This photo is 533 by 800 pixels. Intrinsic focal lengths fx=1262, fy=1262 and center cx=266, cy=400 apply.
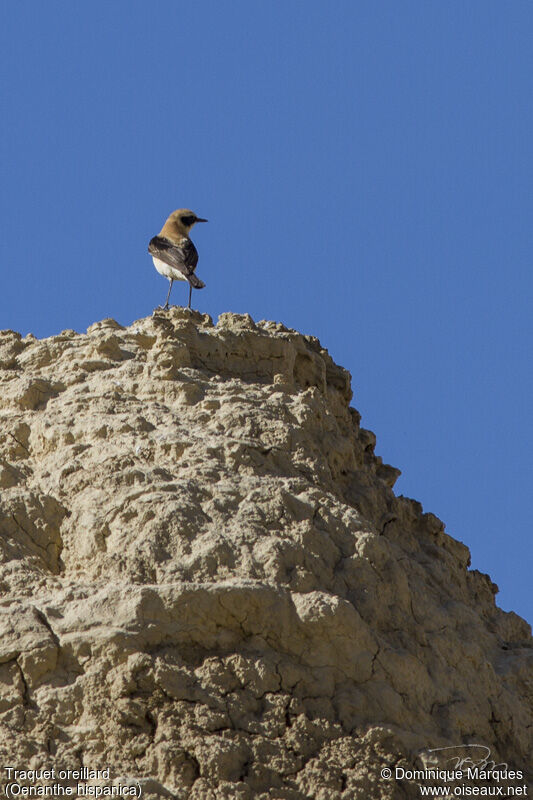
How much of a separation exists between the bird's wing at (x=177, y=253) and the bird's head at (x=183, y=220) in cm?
85

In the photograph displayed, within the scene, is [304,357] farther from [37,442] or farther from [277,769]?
[277,769]

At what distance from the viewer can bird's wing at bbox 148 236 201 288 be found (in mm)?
12547

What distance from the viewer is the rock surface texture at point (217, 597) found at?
5996 millimetres

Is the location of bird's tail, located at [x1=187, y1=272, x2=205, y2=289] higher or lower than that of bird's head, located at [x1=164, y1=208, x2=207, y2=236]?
lower

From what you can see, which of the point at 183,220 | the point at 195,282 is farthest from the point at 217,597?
the point at 183,220

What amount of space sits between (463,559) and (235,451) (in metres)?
2.39

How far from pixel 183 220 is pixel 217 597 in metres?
8.61

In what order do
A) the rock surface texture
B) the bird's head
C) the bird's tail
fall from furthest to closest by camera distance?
the bird's head, the bird's tail, the rock surface texture

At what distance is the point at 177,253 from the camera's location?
42.0 ft

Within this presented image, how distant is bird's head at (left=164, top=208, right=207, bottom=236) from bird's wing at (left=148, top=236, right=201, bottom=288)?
855 millimetres

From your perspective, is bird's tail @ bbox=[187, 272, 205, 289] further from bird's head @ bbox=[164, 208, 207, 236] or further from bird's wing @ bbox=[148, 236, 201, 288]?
bird's head @ bbox=[164, 208, 207, 236]

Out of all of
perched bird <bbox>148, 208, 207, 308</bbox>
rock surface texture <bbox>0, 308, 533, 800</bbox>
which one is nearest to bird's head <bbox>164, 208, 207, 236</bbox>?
perched bird <bbox>148, 208, 207, 308</bbox>

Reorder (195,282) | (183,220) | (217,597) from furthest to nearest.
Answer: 1. (183,220)
2. (195,282)
3. (217,597)

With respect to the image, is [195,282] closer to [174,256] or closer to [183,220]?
[174,256]
